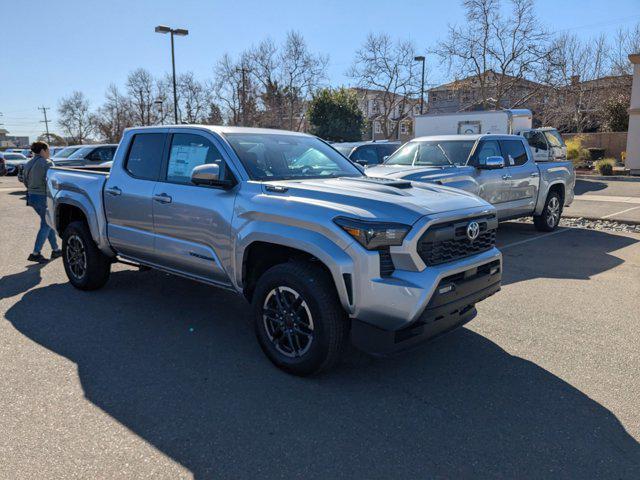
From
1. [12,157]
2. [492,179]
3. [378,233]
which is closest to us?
[378,233]

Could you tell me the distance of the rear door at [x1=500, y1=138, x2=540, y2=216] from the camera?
9.34 meters

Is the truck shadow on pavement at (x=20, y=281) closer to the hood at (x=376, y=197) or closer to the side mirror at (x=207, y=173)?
the side mirror at (x=207, y=173)

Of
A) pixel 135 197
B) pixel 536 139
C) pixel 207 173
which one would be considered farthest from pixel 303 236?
pixel 536 139

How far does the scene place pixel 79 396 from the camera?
3.56 meters

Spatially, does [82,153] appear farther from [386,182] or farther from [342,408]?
[342,408]

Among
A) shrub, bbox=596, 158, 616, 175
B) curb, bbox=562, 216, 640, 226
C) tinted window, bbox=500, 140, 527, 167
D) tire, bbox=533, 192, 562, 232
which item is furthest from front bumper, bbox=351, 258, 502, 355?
shrub, bbox=596, 158, 616, 175

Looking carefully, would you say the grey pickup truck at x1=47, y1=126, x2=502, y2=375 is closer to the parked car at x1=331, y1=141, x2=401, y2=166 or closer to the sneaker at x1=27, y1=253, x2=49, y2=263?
the sneaker at x1=27, y1=253, x2=49, y2=263

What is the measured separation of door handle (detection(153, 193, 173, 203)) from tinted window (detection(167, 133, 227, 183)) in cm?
17

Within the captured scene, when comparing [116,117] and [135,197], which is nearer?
[135,197]

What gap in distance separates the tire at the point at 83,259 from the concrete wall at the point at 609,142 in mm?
35819

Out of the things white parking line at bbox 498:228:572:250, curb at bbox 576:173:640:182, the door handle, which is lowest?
white parking line at bbox 498:228:572:250

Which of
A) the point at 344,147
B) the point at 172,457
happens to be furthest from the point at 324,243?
the point at 344,147

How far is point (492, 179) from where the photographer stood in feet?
28.9

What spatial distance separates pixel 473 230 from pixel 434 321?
0.82m
